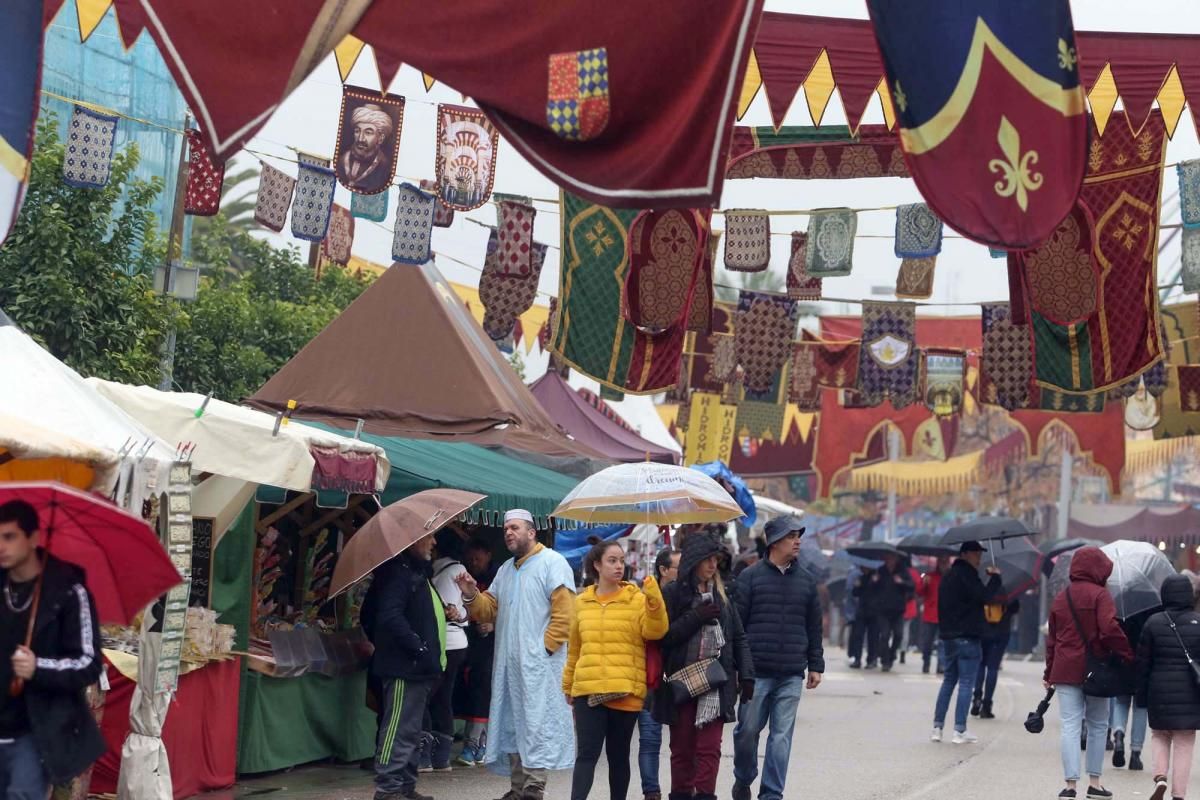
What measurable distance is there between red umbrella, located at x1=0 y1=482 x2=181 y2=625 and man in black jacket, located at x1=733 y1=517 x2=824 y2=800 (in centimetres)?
501

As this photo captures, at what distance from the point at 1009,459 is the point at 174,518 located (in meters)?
43.6

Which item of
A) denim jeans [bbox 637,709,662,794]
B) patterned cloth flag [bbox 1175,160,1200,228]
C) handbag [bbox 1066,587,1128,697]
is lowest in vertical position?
denim jeans [bbox 637,709,662,794]

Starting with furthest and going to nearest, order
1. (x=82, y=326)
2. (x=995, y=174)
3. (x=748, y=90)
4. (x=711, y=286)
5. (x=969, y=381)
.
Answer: (x=969, y=381) → (x=82, y=326) → (x=711, y=286) → (x=748, y=90) → (x=995, y=174)

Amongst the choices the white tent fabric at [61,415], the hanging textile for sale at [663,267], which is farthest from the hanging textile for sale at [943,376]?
the white tent fabric at [61,415]

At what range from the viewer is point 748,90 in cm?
1250

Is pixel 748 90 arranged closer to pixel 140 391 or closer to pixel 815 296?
pixel 140 391

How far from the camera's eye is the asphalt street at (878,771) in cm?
1266

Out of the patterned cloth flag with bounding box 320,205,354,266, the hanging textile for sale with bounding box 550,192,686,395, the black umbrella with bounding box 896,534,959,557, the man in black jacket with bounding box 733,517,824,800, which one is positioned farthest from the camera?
the black umbrella with bounding box 896,534,959,557

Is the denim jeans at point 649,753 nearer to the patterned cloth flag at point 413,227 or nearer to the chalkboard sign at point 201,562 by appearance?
the chalkboard sign at point 201,562

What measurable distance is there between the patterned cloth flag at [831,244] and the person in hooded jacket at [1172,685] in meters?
8.46

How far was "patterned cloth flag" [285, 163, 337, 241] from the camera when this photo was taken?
1862 cm

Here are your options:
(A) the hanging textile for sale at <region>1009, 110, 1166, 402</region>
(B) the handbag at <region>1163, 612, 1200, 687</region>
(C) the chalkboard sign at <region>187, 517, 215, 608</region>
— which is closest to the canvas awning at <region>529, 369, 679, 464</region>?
(A) the hanging textile for sale at <region>1009, 110, 1166, 402</region>

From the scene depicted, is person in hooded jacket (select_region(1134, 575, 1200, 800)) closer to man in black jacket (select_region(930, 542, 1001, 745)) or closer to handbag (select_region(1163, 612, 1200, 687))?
handbag (select_region(1163, 612, 1200, 687))

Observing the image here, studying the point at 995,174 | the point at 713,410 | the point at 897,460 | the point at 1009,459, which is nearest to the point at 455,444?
the point at 995,174
